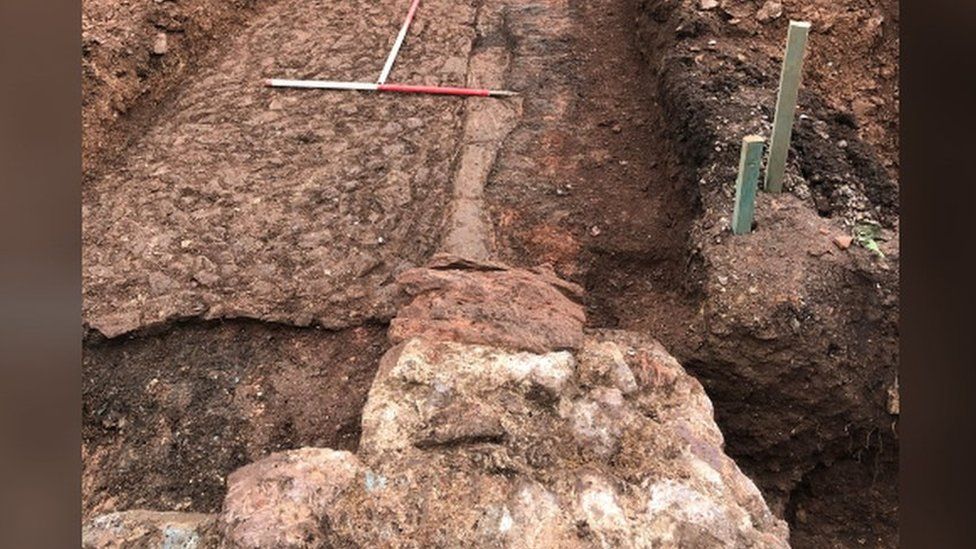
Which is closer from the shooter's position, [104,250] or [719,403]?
[719,403]

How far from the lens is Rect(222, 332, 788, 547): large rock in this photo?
162 cm

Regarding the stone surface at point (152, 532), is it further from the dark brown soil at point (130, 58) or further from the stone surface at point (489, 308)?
the dark brown soil at point (130, 58)

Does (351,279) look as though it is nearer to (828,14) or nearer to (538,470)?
(538,470)

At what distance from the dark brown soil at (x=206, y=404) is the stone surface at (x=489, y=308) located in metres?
0.57

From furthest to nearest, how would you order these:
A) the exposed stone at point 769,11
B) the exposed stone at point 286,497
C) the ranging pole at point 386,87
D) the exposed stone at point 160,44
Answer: the exposed stone at point 160,44 → the ranging pole at point 386,87 → the exposed stone at point 769,11 → the exposed stone at point 286,497

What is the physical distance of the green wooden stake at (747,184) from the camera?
2.64 m

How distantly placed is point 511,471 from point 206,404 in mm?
1570

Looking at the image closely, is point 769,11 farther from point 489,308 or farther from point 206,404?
point 206,404

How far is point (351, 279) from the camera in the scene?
10.6 feet

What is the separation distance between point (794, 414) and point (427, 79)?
114 inches

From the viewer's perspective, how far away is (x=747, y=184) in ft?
→ 8.98

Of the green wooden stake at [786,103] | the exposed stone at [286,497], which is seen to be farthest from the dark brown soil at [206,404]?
the green wooden stake at [786,103]

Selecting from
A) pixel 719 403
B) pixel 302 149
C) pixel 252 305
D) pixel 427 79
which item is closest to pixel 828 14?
pixel 427 79

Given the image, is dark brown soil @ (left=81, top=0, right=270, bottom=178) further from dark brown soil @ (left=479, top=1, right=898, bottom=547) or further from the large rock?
the large rock
